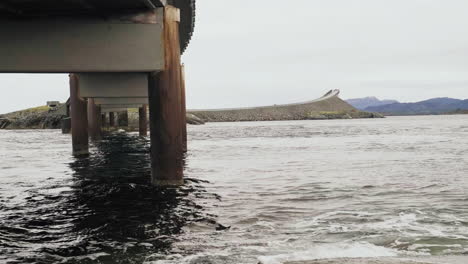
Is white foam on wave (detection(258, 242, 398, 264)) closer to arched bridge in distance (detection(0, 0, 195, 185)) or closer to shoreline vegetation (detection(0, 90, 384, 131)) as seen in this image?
arched bridge in distance (detection(0, 0, 195, 185))

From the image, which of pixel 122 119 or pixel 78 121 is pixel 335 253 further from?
pixel 122 119

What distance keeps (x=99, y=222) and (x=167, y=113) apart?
3991 millimetres

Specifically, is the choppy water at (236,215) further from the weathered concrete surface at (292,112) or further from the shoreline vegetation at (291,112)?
the weathered concrete surface at (292,112)

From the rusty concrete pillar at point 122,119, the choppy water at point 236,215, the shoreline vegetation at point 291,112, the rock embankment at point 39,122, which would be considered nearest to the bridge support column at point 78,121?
the choppy water at point 236,215

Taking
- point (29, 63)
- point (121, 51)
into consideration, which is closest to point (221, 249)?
point (121, 51)

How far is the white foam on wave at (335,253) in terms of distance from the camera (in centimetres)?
600

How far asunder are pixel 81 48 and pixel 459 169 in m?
12.3

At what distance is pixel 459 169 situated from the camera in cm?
1597

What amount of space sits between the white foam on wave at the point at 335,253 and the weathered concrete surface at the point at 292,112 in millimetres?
131889

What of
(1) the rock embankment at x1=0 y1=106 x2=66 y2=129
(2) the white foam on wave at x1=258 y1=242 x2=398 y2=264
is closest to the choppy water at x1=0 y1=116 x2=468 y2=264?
(2) the white foam on wave at x1=258 y1=242 x2=398 y2=264

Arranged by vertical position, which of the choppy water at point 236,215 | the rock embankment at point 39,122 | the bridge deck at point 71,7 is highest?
the bridge deck at point 71,7

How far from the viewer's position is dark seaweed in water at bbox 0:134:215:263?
21.7 feet

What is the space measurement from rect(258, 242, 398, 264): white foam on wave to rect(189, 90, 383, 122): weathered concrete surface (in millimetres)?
131889

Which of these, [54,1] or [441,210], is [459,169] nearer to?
[441,210]
